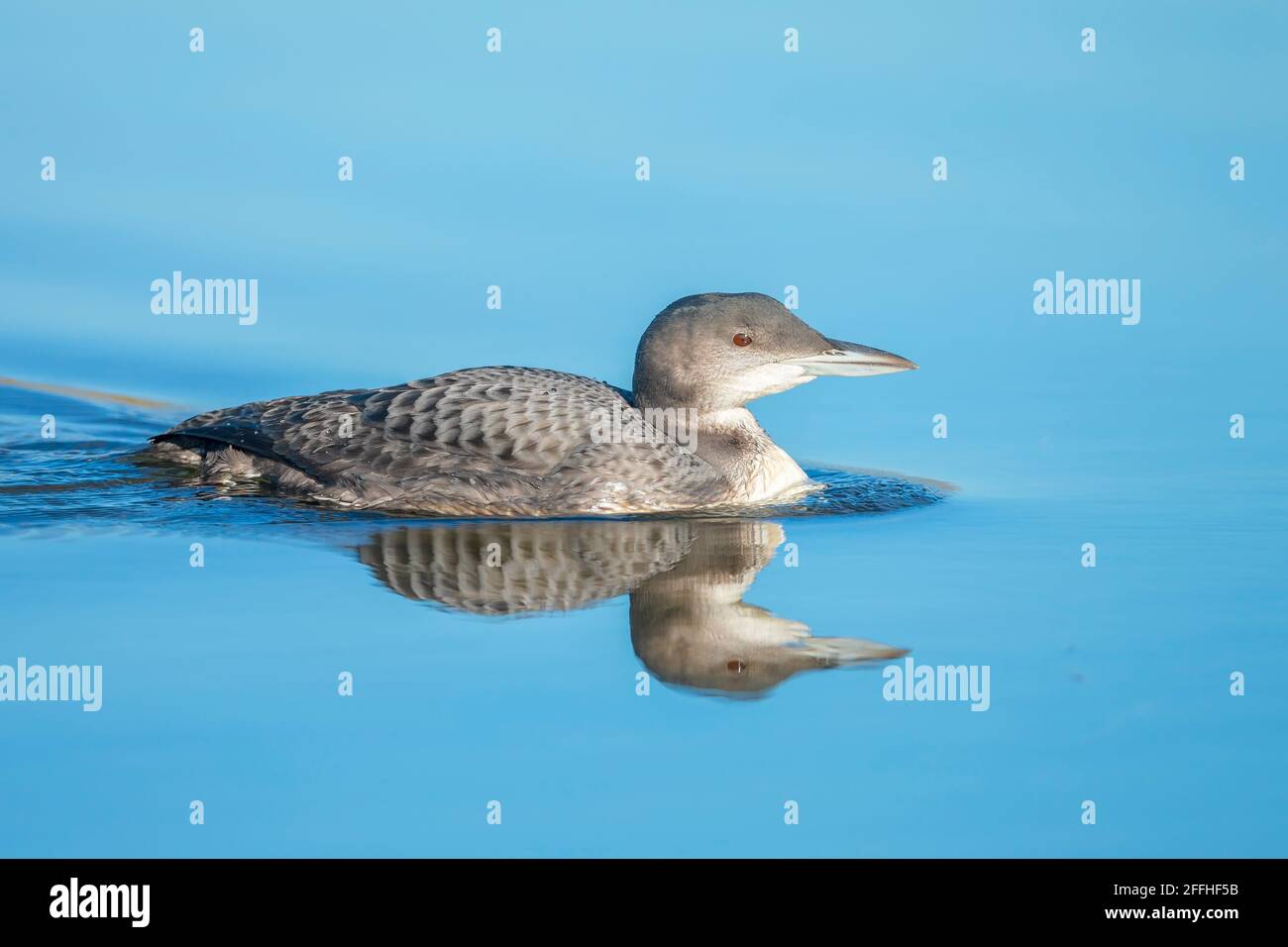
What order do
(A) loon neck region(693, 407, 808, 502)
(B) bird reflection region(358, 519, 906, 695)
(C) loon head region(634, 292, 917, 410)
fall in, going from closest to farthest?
(B) bird reflection region(358, 519, 906, 695), (C) loon head region(634, 292, 917, 410), (A) loon neck region(693, 407, 808, 502)

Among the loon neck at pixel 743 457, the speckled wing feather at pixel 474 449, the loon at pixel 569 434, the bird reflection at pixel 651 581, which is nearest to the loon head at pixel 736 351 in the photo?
the loon at pixel 569 434

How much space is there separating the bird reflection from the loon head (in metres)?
0.83

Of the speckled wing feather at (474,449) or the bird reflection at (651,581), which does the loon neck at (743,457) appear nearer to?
the speckled wing feather at (474,449)

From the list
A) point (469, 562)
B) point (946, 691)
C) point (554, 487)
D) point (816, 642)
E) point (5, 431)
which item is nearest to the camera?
point (946, 691)

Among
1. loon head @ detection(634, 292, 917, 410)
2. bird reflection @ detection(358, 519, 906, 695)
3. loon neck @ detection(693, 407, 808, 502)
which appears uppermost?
loon head @ detection(634, 292, 917, 410)

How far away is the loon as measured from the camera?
932 centimetres

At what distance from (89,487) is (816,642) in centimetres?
443

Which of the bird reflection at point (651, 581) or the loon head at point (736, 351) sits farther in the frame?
the loon head at point (736, 351)

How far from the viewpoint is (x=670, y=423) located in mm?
9773

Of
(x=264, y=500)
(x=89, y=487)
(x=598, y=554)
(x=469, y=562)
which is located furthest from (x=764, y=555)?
(x=89, y=487)

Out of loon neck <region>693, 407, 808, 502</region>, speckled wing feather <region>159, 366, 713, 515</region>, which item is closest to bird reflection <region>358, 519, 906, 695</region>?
speckled wing feather <region>159, 366, 713, 515</region>

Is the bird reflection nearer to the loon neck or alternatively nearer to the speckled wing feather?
the speckled wing feather

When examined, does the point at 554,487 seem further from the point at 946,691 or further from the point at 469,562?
the point at 946,691

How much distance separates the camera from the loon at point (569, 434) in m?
9.32
